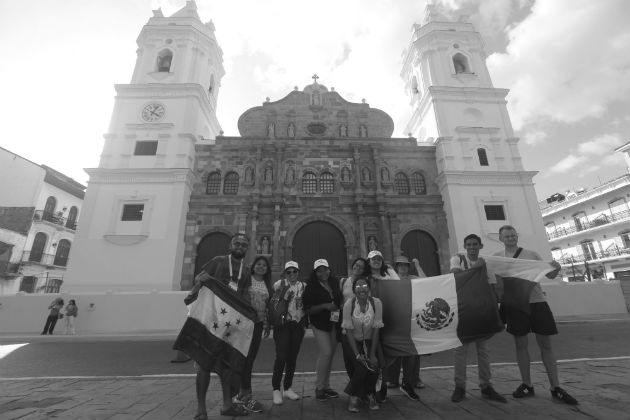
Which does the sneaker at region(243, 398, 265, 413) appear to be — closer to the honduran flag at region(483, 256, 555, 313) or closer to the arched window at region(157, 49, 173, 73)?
the honduran flag at region(483, 256, 555, 313)

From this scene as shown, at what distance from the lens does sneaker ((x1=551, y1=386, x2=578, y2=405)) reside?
139 inches

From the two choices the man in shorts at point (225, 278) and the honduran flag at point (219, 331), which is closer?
the man in shorts at point (225, 278)

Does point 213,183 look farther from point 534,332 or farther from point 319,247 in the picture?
point 534,332

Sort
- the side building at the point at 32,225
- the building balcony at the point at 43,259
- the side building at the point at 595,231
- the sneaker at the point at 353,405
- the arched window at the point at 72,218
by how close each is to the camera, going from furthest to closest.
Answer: the arched window at the point at 72,218, the side building at the point at 595,231, the building balcony at the point at 43,259, the side building at the point at 32,225, the sneaker at the point at 353,405

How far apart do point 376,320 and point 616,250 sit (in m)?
33.1

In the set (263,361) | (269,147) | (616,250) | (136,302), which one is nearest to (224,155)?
(269,147)

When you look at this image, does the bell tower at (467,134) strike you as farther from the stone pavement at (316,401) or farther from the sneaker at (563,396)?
the sneaker at (563,396)

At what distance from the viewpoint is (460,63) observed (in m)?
23.1

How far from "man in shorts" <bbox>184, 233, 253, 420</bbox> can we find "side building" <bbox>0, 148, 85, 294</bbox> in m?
27.4

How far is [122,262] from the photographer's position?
15.8 metres

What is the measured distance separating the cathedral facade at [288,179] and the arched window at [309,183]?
7 cm

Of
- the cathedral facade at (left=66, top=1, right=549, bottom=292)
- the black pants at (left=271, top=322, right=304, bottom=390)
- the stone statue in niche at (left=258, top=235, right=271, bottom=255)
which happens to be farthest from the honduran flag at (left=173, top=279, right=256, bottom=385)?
the stone statue in niche at (left=258, top=235, right=271, bottom=255)

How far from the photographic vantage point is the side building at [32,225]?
22.6m

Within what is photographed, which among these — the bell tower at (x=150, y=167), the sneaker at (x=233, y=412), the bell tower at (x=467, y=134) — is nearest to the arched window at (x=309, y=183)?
the bell tower at (x=150, y=167)
